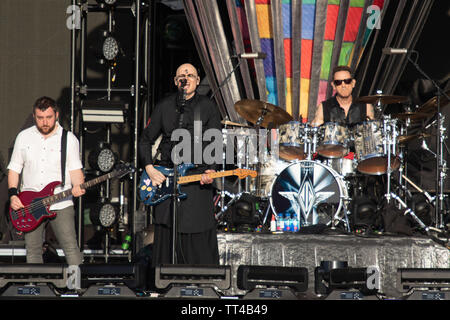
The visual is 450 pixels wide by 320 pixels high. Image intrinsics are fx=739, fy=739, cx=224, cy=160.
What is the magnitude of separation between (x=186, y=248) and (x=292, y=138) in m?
2.76

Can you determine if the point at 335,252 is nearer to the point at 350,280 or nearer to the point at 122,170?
the point at 350,280

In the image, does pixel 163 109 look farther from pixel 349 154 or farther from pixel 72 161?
pixel 349 154

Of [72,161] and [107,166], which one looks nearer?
[72,161]

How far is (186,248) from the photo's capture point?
5.78m

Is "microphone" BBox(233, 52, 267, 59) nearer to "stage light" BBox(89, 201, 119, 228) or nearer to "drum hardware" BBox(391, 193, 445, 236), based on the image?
"drum hardware" BBox(391, 193, 445, 236)

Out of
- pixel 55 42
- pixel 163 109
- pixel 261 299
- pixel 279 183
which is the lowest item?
pixel 261 299

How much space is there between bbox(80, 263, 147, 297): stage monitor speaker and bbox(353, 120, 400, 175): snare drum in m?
3.47

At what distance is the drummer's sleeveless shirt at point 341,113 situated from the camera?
26.3 ft

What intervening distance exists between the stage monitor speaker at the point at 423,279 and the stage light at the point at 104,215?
11.4 ft

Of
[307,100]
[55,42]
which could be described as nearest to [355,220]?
[307,100]

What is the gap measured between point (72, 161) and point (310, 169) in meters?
2.75

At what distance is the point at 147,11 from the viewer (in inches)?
320

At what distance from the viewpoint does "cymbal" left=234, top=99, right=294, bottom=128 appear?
820 centimetres

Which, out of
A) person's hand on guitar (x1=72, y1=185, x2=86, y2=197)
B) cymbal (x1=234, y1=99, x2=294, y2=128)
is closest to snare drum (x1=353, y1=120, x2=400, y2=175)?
cymbal (x1=234, y1=99, x2=294, y2=128)
